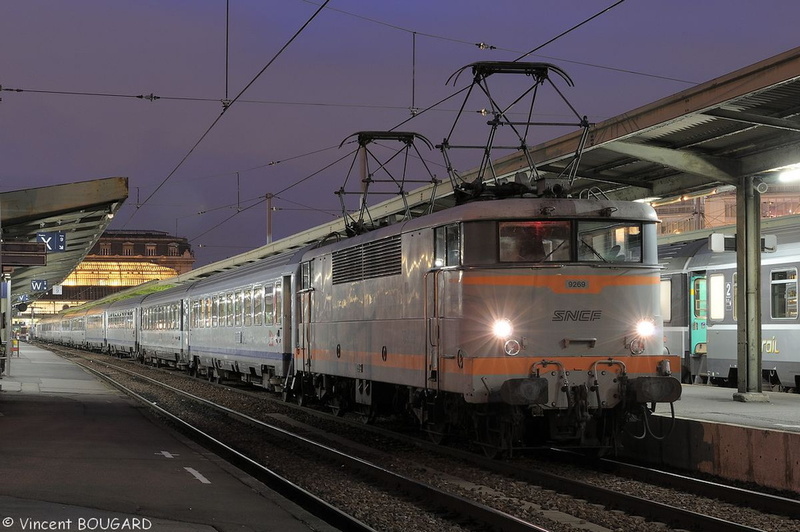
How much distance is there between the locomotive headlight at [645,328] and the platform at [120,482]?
16.6 ft

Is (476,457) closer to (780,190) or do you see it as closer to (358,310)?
(358,310)

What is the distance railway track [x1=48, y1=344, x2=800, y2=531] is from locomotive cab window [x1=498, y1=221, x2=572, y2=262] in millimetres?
2604

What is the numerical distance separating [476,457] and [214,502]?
14.4 feet

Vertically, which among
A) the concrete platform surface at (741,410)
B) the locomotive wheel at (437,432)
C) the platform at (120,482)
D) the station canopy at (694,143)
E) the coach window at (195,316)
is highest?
the station canopy at (694,143)

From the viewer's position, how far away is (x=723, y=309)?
77.5 feet

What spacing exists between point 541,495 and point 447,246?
3552 millimetres

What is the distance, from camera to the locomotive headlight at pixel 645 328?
43.3 ft

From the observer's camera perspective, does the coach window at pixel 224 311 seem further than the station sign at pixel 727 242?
Yes

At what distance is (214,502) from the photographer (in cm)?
1038

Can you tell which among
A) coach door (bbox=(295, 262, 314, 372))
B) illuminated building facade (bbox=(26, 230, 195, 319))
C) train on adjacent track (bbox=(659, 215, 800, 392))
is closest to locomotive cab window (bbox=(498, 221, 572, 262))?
coach door (bbox=(295, 262, 314, 372))

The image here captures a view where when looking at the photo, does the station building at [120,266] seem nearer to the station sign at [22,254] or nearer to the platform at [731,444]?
the station sign at [22,254]

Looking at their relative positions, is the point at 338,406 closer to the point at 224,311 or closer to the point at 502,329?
the point at 502,329

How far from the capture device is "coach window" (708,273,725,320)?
23703 millimetres

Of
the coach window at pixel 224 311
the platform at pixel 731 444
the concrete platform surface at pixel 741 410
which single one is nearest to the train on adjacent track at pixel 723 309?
the concrete platform surface at pixel 741 410
